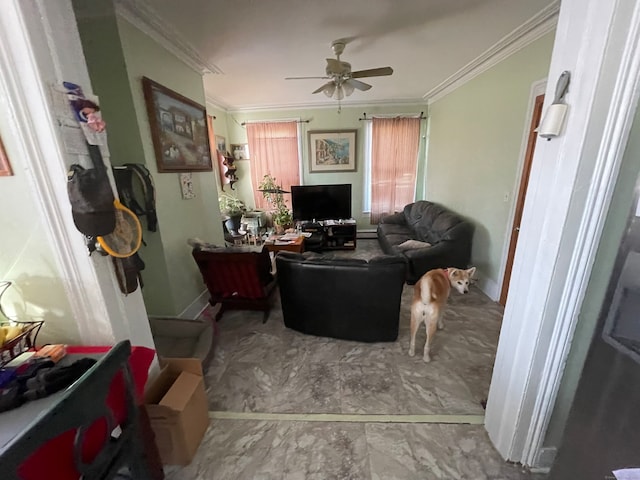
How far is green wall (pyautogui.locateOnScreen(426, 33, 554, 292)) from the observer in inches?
97.0

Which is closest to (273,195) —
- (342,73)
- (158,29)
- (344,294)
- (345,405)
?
(342,73)

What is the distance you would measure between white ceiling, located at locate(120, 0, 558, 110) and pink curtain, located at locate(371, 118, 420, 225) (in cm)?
140

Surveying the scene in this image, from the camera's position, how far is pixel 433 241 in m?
3.52

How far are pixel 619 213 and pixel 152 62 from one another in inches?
123

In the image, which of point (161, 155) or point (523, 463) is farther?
point (161, 155)

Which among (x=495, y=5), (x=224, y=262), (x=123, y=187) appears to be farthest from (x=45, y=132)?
(x=495, y=5)

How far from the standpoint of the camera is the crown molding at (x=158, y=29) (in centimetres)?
188

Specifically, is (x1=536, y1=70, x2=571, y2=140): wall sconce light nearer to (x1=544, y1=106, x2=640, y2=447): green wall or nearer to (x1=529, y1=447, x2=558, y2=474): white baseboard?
(x1=544, y1=106, x2=640, y2=447): green wall

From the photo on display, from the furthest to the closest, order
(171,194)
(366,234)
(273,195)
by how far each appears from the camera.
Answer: (366,234), (273,195), (171,194)

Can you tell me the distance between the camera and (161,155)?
226 centimetres

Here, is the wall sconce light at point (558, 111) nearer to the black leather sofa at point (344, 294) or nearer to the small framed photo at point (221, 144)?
the black leather sofa at point (344, 294)

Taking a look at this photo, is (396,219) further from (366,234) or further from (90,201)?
(90,201)

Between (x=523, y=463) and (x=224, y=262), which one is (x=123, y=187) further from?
(x=523, y=463)

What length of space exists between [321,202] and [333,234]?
2.12ft
